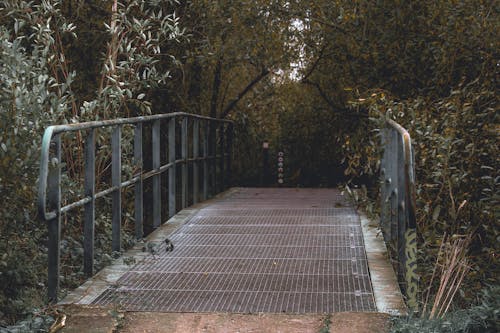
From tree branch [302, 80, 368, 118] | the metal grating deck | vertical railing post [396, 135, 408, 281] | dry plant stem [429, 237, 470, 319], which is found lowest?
the metal grating deck

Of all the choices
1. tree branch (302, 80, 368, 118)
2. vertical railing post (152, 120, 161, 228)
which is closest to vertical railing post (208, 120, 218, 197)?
tree branch (302, 80, 368, 118)

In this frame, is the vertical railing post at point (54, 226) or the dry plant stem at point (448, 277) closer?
the dry plant stem at point (448, 277)

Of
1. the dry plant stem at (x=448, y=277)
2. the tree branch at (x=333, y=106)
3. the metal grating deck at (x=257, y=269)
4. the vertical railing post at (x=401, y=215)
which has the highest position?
the tree branch at (x=333, y=106)

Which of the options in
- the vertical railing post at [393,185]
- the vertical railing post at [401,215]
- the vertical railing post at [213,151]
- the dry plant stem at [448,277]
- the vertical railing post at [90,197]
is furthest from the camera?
the vertical railing post at [213,151]

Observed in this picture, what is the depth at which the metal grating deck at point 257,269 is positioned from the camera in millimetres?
5027

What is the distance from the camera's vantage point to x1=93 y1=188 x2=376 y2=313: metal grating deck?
198 inches

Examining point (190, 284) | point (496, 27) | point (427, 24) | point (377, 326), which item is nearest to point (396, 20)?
point (427, 24)

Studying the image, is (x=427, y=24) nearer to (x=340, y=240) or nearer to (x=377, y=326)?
(x=340, y=240)

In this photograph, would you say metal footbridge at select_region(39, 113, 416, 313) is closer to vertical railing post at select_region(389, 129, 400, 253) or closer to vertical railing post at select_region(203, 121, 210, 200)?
vertical railing post at select_region(389, 129, 400, 253)

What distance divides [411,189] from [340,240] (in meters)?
2.43

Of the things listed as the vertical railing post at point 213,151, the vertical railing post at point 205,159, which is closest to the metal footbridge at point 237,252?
the vertical railing post at point 205,159

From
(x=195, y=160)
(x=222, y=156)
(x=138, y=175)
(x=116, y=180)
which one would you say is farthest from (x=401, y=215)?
(x=222, y=156)

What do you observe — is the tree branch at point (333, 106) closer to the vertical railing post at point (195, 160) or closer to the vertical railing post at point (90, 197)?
the vertical railing post at point (195, 160)

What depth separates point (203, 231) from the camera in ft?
25.6
